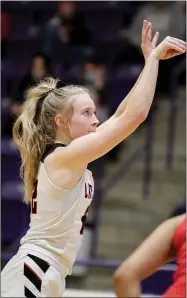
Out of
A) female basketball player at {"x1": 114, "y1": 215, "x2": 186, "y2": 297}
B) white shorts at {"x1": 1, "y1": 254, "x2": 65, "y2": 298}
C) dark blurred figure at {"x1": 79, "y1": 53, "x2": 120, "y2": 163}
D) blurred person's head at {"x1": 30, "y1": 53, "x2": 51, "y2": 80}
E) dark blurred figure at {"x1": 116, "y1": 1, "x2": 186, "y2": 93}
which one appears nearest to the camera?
white shorts at {"x1": 1, "y1": 254, "x2": 65, "y2": 298}

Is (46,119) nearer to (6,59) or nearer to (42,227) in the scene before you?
(42,227)

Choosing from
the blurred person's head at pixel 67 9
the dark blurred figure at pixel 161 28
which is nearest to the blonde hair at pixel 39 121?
the dark blurred figure at pixel 161 28

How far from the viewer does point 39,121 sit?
2842mm

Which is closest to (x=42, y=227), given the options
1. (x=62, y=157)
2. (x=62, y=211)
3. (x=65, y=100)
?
(x=62, y=211)

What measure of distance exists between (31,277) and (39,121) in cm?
63

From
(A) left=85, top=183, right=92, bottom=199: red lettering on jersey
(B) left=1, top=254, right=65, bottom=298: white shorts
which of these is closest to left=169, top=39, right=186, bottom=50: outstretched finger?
(A) left=85, top=183, right=92, bottom=199: red lettering on jersey

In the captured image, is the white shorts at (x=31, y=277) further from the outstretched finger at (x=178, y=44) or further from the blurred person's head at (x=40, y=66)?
the blurred person's head at (x=40, y=66)

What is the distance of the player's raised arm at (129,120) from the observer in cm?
260

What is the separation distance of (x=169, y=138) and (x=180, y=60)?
0.85 meters

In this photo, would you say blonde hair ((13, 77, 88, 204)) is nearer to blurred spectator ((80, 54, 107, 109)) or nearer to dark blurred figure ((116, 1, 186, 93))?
blurred spectator ((80, 54, 107, 109))

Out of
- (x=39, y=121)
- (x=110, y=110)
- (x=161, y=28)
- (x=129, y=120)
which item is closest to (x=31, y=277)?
(x=39, y=121)

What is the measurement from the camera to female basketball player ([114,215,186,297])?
132 inches

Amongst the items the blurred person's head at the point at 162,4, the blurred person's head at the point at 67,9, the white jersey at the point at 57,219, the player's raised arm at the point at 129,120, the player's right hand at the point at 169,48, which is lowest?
A: the white jersey at the point at 57,219

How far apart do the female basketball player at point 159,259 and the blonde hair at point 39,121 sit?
2.76 ft
